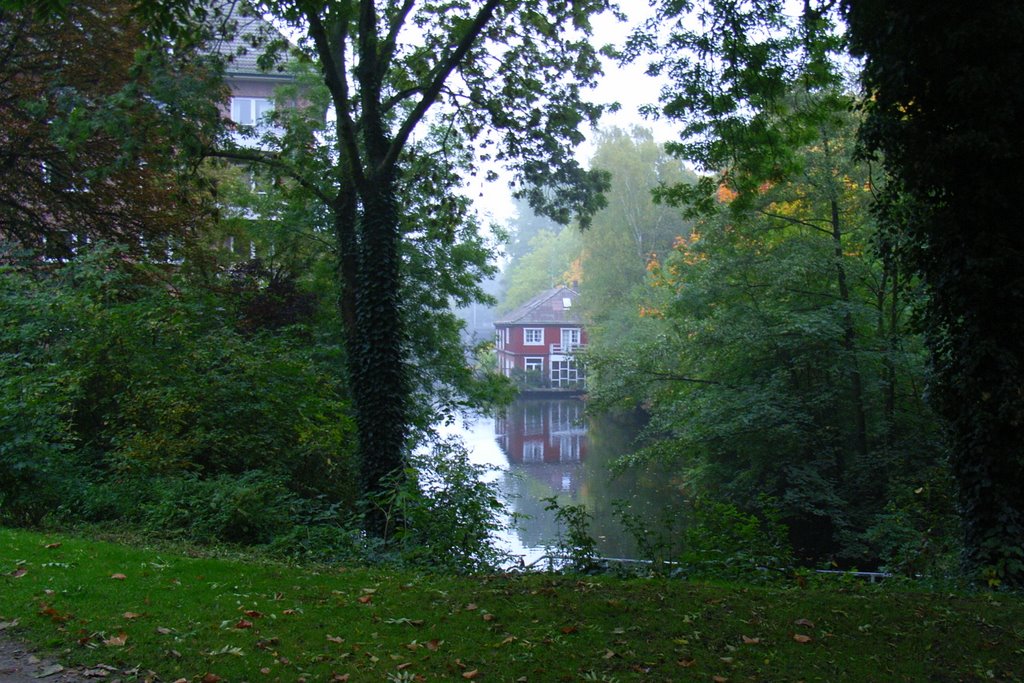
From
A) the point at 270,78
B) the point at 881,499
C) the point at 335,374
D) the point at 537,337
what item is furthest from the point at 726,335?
the point at 537,337

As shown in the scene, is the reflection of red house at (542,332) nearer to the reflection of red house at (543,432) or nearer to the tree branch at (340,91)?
the reflection of red house at (543,432)

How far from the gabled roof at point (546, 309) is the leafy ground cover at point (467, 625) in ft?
191

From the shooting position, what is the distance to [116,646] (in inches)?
198

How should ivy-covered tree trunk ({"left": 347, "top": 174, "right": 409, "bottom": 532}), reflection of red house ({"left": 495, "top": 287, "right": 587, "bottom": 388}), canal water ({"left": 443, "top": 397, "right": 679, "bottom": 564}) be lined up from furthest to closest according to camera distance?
reflection of red house ({"left": 495, "top": 287, "right": 587, "bottom": 388}), canal water ({"left": 443, "top": 397, "right": 679, "bottom": 564}), ivy-covered tree trunk ({"left": 347, "top": 174, "right": 409, "bottom": 532})

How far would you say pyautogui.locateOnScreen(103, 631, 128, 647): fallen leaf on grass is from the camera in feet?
16.6

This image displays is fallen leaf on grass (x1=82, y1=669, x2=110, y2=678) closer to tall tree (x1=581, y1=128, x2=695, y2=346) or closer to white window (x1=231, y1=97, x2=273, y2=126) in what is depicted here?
white window (x1=231, y1=97, x2=273, y2=126)

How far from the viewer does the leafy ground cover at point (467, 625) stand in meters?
5.01

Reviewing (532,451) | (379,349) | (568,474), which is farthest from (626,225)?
(379,349)

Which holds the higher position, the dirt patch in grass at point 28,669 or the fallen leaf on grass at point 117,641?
the fallen leaf on grass at point 117,641

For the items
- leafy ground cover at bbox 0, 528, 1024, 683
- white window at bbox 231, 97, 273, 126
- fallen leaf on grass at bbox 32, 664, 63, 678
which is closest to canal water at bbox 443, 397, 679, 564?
leafy ground cover at bbox 0, 528, 1024, 683

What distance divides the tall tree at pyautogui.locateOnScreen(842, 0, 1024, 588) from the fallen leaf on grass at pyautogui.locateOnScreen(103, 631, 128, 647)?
7.90 metres

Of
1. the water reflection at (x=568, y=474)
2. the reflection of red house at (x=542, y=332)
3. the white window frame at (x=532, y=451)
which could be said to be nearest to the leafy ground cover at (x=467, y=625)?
the water reflection at (x=568, y=474)

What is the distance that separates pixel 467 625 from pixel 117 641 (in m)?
2.24

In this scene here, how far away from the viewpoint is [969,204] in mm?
8273
